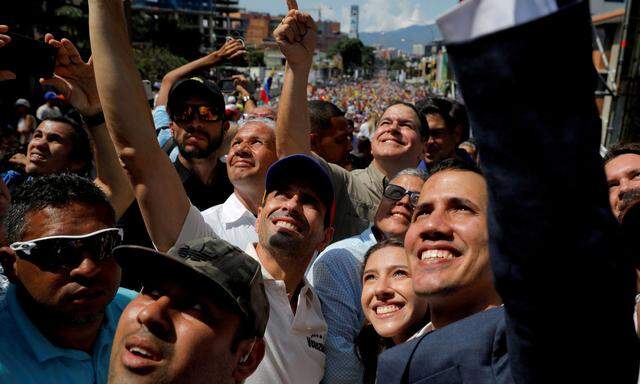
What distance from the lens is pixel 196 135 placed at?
3.94 meters

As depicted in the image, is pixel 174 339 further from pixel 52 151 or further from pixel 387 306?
pixel 52 151

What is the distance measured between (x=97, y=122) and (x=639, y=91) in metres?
10.5

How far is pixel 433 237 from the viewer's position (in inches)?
75.8

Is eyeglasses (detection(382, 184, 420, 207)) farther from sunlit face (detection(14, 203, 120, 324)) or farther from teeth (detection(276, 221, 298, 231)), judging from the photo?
sunlit face (detection(14, 203, 120, 324))

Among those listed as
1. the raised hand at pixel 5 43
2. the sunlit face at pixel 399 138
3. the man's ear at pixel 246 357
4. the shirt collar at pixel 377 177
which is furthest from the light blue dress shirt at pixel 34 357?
the sunlit face at pixel 399 138

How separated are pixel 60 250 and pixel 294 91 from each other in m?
1.56

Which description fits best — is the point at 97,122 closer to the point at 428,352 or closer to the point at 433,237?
the point at 433,237

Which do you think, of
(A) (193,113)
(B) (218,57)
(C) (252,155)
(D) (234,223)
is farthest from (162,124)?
(D) (234,223)

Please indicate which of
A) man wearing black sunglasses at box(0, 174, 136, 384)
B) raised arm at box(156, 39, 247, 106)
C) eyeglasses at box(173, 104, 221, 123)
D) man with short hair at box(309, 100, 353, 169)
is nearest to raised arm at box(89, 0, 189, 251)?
man wearing black sunglasses at box(0, 174, 136, 384)

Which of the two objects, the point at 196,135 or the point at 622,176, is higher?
the point at 196,135

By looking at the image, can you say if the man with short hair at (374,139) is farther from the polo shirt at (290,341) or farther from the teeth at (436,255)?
the teeth at (436,255)

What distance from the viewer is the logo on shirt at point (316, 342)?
7.77 ft

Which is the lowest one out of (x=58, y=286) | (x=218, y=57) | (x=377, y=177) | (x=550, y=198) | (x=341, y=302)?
(x=341, y=302)

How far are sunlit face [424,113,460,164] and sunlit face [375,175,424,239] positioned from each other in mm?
2347
